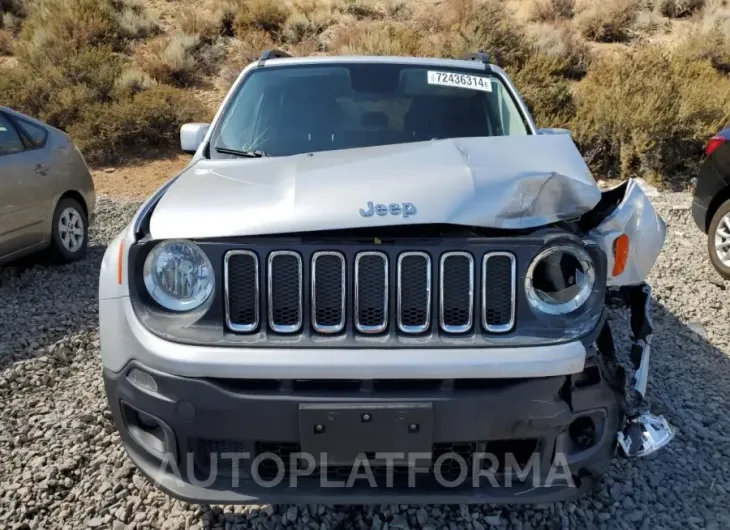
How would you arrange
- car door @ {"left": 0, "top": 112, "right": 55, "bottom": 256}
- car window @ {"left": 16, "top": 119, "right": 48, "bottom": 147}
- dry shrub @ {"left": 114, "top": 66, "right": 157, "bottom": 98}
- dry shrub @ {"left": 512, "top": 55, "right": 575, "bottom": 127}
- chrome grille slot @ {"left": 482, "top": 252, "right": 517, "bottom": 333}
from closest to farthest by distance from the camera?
chrome grille slot @ {"left": 482, "top": 252, "right": 517, "bottom": 333} < car door @ {"left": 0, "top": 112, "right": 55, "bottom": 256} < car window @ {"left": 16, "top": 119, "right": 48, "bottom": 147} < dry shrub @ {"left": 512, "top": 55, "right": 575, "bottom": 127} < dry shrub @ {"left": 114, "top": 66, "right": 157, "bottom": 98}

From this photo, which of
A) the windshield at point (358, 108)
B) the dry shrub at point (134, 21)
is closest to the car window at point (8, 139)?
the windshield at point (358, 108)

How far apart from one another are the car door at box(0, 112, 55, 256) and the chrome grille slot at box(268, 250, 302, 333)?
4.37m

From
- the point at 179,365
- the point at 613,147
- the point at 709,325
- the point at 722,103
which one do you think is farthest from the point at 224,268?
the point at 722,103

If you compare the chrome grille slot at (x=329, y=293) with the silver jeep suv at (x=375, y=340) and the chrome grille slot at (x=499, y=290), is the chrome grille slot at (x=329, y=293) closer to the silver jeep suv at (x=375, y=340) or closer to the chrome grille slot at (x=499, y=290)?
the silver jeep suv at (x=375, y=340)

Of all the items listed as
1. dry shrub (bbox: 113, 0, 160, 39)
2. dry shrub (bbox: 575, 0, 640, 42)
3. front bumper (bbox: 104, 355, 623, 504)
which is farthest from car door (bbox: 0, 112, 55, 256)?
dry shrub (bbox: 575, 0, 640, 42)

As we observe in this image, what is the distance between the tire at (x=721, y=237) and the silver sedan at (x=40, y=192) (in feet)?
20.5

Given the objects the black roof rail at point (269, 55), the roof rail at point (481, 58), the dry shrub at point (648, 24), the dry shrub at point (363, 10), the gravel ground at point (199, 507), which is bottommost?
the dry shrub at point (648, 24)

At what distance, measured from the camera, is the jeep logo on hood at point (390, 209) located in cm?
215

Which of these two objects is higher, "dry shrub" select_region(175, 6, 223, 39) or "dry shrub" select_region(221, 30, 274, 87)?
"dry shrub" select_region(175, 6, 223, 39)

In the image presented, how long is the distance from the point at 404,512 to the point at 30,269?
5.03 meters

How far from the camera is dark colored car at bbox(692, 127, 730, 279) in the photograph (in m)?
5.82

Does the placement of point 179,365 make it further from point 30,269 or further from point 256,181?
point 30,269

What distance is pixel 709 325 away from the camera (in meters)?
4.91

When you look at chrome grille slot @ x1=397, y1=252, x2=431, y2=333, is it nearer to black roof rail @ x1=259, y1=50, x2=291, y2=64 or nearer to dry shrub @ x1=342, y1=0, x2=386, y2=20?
black roof rail @ x1=259, y1=50, x2=291, y2=64
